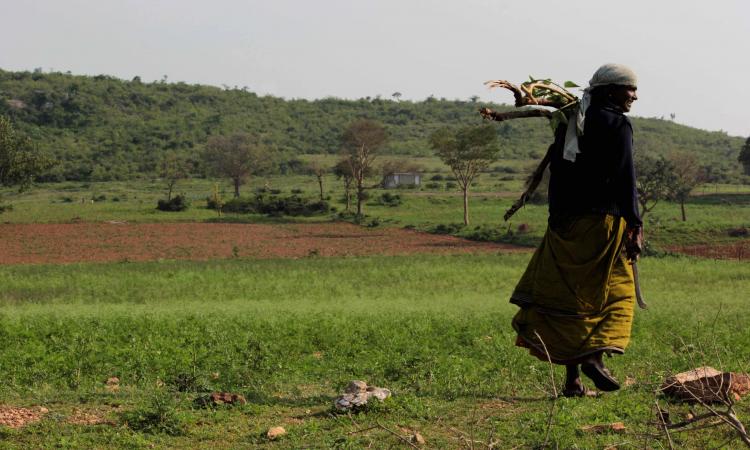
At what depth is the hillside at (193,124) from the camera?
99.7 metres

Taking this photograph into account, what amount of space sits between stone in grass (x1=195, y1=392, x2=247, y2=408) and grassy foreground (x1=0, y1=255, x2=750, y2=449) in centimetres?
18

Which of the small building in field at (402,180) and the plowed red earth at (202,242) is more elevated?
the small building in field at (402,180)

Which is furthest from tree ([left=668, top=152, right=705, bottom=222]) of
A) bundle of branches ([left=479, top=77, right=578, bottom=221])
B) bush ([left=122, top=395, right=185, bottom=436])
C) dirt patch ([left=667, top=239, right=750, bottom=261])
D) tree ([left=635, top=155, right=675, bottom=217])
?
bush ([left=122, top=395, right=185, bottom=436])

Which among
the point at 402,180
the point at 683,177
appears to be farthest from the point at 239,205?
the point at 683,177

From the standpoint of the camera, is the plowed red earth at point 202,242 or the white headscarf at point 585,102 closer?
the white headscarf at point 585,102

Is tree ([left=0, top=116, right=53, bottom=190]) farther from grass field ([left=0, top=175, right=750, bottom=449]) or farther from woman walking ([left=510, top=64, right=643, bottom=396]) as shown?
woman walking ([left=510, top=64, right=643, bottom=396])

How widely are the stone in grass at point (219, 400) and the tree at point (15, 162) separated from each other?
47.0m

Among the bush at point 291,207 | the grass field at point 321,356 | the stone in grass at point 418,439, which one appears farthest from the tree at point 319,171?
the stone in grass at point 418,439

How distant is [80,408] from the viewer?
7.47 meters

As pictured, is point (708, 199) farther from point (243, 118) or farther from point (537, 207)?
point (243, 118)

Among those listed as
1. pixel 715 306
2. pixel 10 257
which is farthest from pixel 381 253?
pixel 715 306

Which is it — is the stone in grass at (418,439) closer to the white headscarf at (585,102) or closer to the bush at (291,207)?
the white headscarf at (585,102)

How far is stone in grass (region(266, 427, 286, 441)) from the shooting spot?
6.46 m

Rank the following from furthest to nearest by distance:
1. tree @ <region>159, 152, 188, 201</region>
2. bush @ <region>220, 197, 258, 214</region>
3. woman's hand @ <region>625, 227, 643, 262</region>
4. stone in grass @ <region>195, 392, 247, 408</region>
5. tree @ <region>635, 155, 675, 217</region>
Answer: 1. tree @ <region>159, 152, 188, 201</region>
2. bush @ <region>220, 197, 258, 214</region>
3. tree @ <region>635, 155, 675, 217</region>
4. stone in grass @ <region>195, 392, 247, 408</region>
5. woman's hand @ <region>625, 227, 643, 262</region>
